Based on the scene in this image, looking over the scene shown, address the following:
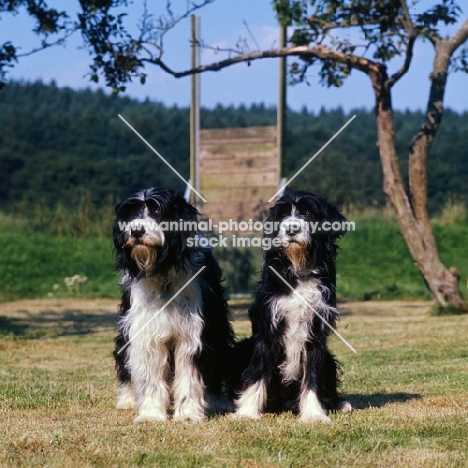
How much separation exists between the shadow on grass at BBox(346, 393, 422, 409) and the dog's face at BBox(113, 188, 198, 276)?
188 centimetres

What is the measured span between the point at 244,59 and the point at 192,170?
4.09 metres

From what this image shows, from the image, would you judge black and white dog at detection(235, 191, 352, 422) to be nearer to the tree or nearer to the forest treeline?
the tree

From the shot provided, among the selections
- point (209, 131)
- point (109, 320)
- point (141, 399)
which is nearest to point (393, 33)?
point (209, 131)

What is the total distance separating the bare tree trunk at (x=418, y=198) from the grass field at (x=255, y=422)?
172 centimetres

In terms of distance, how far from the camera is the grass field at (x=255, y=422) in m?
5.02

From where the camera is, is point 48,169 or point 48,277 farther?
point 48,169

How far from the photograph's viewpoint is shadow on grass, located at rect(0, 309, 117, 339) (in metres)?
13.8

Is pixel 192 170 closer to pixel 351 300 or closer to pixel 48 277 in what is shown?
pixel 351 300

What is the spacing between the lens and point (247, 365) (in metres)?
6.70

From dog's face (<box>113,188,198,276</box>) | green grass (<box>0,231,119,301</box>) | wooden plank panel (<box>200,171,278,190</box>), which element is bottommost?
green grass (<box>0,231,119,301</box>)

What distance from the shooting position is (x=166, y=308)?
6352 millimetres

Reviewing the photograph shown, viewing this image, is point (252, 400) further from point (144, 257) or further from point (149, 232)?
point (149, 232)

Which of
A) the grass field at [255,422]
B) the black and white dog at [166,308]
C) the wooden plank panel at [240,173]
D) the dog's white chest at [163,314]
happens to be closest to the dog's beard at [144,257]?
the black and white dog at [166,308]

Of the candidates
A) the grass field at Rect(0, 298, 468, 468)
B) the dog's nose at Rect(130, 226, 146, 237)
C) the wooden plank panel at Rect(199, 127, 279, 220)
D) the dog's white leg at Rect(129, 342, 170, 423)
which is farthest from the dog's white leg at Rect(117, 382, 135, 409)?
the wooden plank panel at Rect(199, 127, 279, 220)
